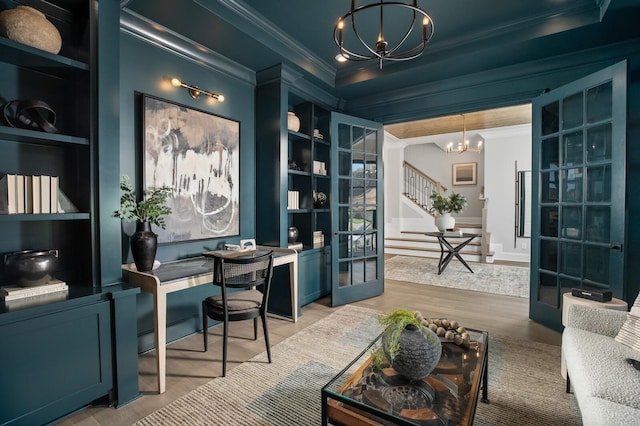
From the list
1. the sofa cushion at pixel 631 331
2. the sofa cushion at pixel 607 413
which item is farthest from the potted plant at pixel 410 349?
the sofa cushion at pixel 631 331

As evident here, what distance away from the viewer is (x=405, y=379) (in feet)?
4.92

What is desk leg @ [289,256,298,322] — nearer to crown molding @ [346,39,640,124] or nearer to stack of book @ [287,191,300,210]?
stack of book @ [287,191,300,210]

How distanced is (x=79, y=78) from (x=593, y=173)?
4133 millimetres

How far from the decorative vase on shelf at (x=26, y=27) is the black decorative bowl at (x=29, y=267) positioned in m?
1.19

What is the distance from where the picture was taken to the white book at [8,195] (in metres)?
1.73

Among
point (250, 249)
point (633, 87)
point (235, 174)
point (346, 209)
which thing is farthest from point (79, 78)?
point (633, 87)

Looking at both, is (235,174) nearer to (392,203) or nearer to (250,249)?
(250,249)

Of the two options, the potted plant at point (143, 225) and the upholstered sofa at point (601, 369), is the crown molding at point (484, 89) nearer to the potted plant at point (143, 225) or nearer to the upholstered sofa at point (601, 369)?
the upholstered sofa at point (601, 369)

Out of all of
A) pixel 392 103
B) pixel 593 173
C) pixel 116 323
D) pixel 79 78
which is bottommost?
pixel 116 323

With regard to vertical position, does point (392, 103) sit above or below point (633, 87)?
above

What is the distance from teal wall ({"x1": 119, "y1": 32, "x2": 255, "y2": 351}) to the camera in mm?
2484

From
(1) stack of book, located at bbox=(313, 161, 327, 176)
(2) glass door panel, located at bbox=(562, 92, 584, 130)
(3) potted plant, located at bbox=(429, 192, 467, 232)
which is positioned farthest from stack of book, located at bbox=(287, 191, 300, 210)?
(3) potted plant, located at bbox=(429, 192, 467, 232)

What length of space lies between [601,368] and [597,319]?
549 millimetres

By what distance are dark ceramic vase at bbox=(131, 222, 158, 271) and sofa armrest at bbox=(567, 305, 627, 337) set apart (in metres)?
2.89
